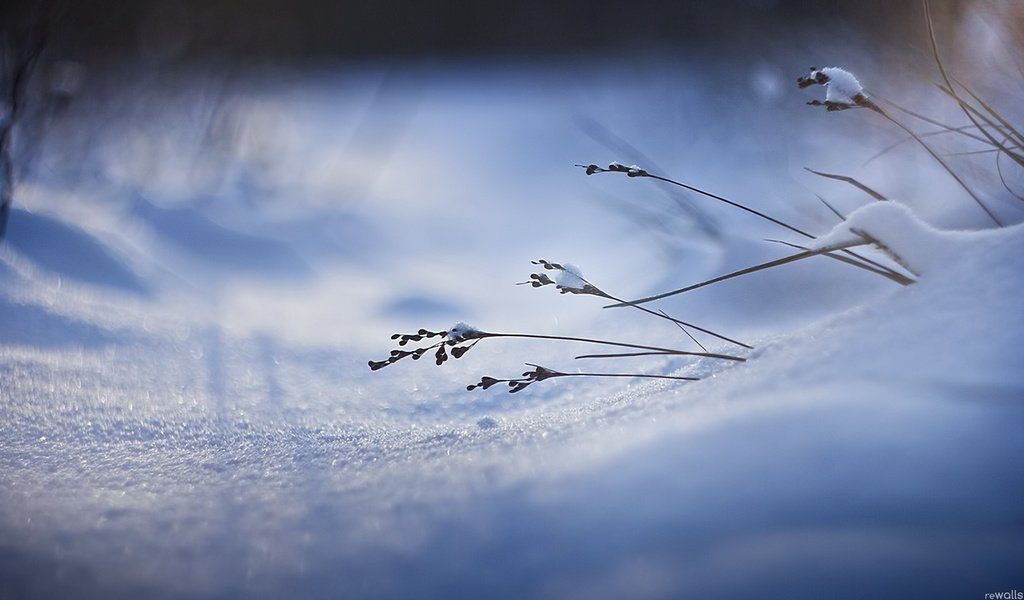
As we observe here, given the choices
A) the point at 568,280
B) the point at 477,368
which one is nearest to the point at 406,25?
the point at 477,368

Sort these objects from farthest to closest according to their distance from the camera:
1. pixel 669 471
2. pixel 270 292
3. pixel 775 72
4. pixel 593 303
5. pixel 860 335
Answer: pixel 775 72 → pixel 270 292 → pixel 593 303 → pixel 860 335 → pixel 669 471

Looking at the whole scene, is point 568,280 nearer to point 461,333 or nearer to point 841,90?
point 461,333

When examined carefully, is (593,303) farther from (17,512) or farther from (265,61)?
(265,61)

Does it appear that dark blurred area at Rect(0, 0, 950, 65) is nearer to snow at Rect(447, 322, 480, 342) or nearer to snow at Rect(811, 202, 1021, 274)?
snow at Rect(811, 202, 1021, 274)

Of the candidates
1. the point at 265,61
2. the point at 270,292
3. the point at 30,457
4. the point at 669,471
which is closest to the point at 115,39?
the point at 265,61

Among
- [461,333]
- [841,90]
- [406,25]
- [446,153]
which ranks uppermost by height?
[406,25]

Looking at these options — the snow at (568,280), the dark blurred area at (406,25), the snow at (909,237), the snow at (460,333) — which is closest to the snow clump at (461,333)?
the snow at (460,333)
